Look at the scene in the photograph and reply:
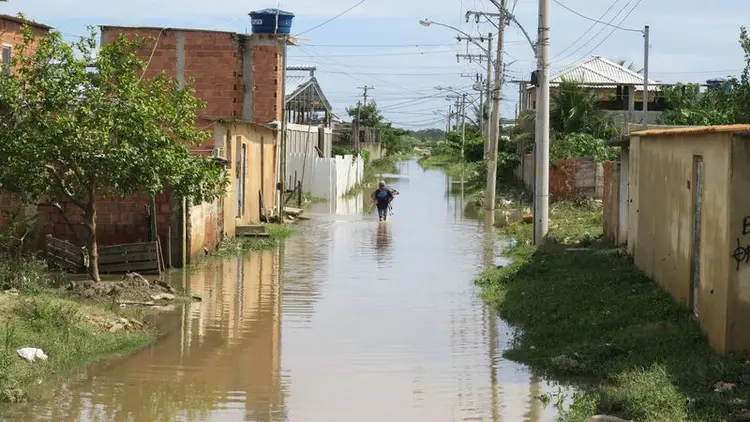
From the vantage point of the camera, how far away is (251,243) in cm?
2589

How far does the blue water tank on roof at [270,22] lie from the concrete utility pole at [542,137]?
49.7ft

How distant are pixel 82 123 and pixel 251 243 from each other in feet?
34.1

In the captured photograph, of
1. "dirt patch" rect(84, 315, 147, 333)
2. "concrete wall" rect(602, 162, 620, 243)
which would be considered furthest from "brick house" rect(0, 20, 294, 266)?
"concrete wall" rect(602, 162, 620, 243)

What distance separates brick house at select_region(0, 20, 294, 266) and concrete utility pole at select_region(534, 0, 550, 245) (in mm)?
6882

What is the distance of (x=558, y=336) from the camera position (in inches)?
535

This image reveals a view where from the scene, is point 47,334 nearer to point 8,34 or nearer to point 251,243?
point 251,243

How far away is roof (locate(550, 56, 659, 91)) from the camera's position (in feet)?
178

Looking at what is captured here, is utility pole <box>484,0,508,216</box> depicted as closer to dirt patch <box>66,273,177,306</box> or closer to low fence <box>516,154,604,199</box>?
low fence <box>516,154,604,199</box>

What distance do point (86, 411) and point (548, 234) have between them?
52.6ft

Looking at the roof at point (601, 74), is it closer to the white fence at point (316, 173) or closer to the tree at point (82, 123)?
the white fence at point (316, 173)

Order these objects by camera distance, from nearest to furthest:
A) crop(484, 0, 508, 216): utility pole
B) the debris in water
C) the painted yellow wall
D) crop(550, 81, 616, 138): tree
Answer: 1. the debris in water
2. the painted yellow wall
3. crop(484, 0, 508, 216): utility pole
4. crop(550, 81, 616, 138): tree

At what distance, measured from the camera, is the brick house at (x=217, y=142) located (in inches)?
825

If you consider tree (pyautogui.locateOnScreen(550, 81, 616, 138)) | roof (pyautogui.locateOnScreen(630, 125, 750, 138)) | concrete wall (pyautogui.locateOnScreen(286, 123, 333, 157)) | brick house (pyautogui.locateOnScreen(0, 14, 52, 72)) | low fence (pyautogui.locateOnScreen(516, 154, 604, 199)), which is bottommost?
low fence (pyautogui.locateOnScreen(516, 154, 604, 199))

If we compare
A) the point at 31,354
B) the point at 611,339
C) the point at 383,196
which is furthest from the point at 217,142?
the point at 611,339
